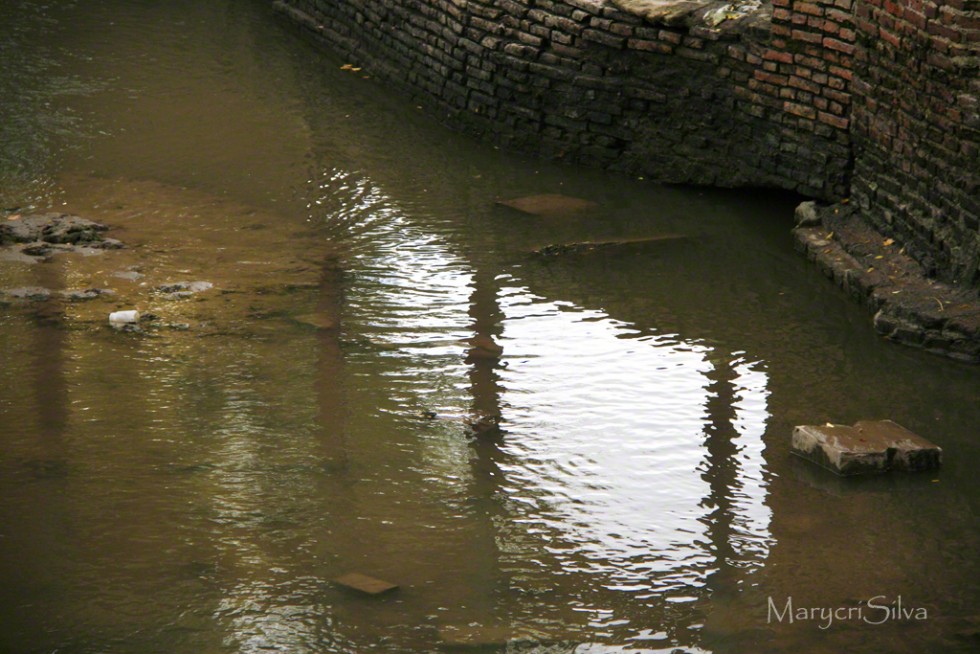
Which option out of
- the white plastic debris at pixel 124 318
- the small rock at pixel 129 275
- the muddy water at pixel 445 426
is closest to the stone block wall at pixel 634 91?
the muddy water at pixel 445 426

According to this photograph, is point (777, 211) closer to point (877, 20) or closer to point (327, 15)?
point (877, 20)

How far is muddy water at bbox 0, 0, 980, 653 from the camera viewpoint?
3285mm

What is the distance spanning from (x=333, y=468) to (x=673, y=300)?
2.14 metres

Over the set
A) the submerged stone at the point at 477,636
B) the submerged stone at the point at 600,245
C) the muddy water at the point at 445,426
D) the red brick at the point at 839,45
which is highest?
the red brick at the point at 839,45

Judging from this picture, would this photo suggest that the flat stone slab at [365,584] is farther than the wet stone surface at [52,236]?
No

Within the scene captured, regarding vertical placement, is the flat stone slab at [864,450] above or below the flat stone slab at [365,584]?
above

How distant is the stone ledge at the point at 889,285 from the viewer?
493 centimetres

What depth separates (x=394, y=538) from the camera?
3.62 meters

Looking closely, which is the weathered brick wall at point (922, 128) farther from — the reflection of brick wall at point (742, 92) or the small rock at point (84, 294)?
the small rock at point (84, 294)

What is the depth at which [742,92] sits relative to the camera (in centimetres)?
662

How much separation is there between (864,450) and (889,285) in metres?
1.54

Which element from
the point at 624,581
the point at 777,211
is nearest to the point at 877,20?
the point at 777,211

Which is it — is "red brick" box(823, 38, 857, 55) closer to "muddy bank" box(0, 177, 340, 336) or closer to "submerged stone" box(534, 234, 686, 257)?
"submerged stone" box(534, 234, 686, 257)

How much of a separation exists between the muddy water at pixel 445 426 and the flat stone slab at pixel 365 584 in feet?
0.10
